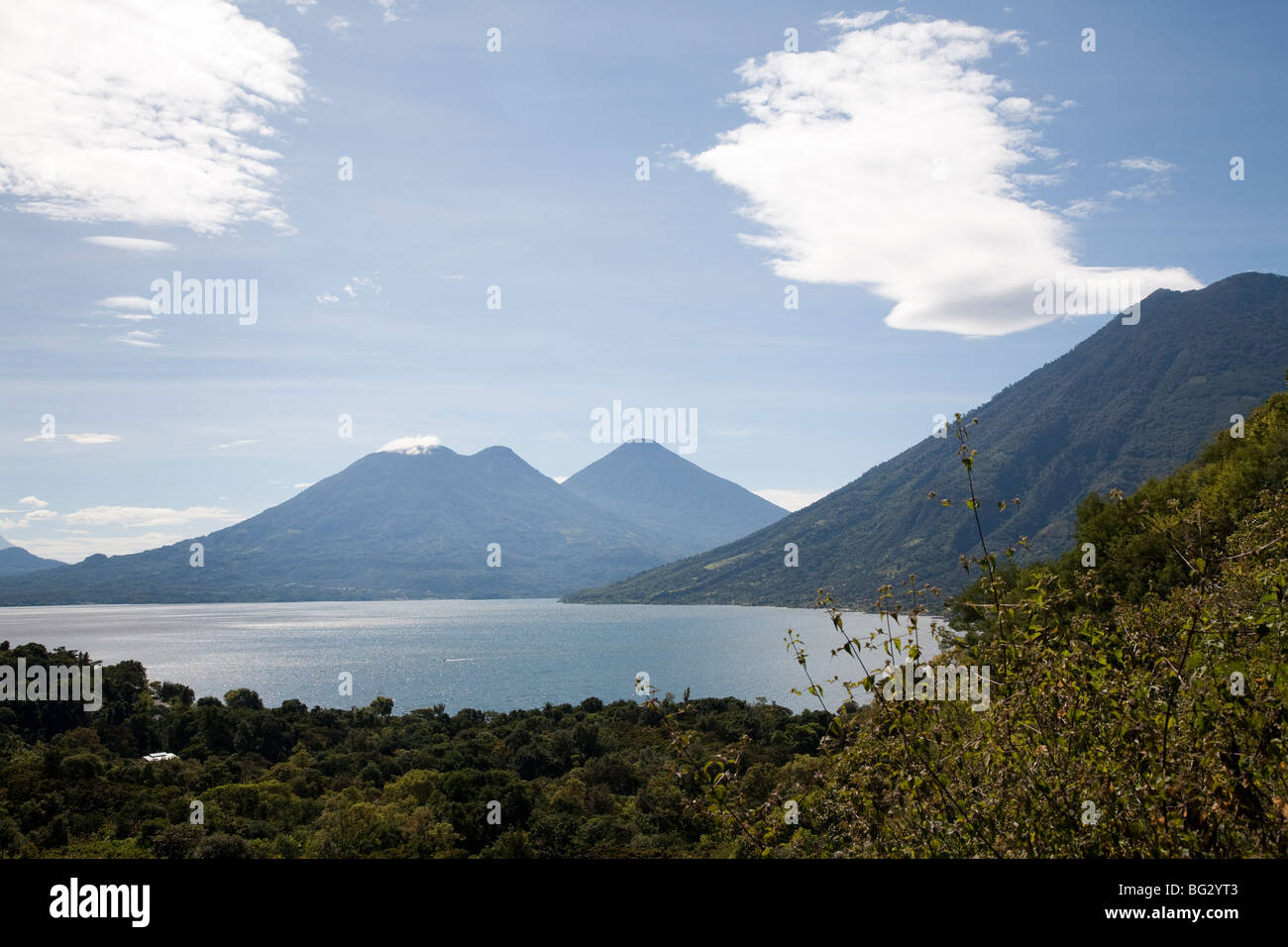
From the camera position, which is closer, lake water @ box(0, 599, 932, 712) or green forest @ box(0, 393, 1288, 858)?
green forest @ box(0, 393, 1288, 858)

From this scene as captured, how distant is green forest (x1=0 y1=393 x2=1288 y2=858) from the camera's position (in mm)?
3379

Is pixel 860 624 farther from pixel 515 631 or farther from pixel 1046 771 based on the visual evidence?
pixel 1046 771

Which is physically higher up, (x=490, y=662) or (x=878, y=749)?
(x=878, y=749)

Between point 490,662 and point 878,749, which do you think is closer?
point 878,749

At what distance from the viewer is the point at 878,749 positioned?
13.2ft

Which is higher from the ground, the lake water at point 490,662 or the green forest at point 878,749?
the green forest at point 878,749

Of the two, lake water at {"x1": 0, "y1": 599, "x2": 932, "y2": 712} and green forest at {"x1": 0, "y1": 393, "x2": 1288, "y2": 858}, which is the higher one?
green forest at {"x1": 0, "y1": 393, "x2": 1288, "y2": 858}

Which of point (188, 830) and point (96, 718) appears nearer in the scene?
point (188, 830)

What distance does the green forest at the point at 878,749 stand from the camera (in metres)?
3.38
